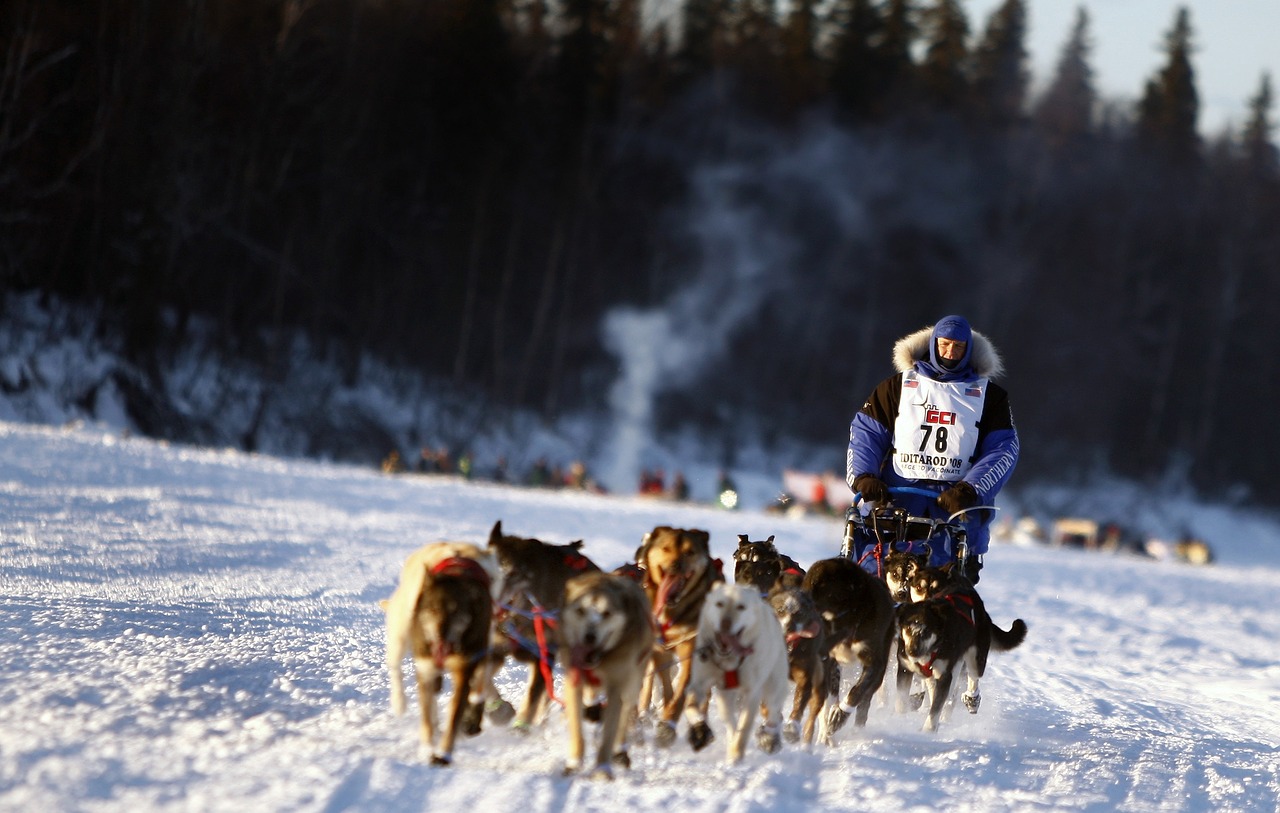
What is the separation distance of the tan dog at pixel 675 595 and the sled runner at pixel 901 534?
162 centimetres

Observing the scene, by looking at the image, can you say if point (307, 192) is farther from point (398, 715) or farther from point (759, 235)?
point (398, 715)

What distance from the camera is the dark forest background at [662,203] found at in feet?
82.8

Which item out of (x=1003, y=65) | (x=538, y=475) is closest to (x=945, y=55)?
(x=1003, y=65)

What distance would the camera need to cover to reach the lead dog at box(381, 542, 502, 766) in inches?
160

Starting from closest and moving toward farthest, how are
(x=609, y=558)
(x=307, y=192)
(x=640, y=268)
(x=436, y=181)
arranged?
(x=609, y=558) → (x=307, y=192) → (x=436, y=181) → (x=640, y=268)

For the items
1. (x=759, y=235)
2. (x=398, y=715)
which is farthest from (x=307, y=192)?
(x=398, y=715)

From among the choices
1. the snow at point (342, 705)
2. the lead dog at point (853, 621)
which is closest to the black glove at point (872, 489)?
the lead dog at point (853, 621)

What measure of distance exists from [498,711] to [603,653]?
0.89 metres

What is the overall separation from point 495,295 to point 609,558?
70.7 feet

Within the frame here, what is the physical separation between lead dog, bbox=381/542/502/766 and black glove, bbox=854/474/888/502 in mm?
2481

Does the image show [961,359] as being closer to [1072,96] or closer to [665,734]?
[665,734]

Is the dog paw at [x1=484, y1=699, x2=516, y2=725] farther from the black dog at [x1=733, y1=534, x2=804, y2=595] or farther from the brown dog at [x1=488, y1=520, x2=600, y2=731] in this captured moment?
the black dog at [x1=733, y1=534, x2=804, y2=595]

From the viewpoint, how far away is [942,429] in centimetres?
648

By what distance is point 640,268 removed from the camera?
36750 mm
